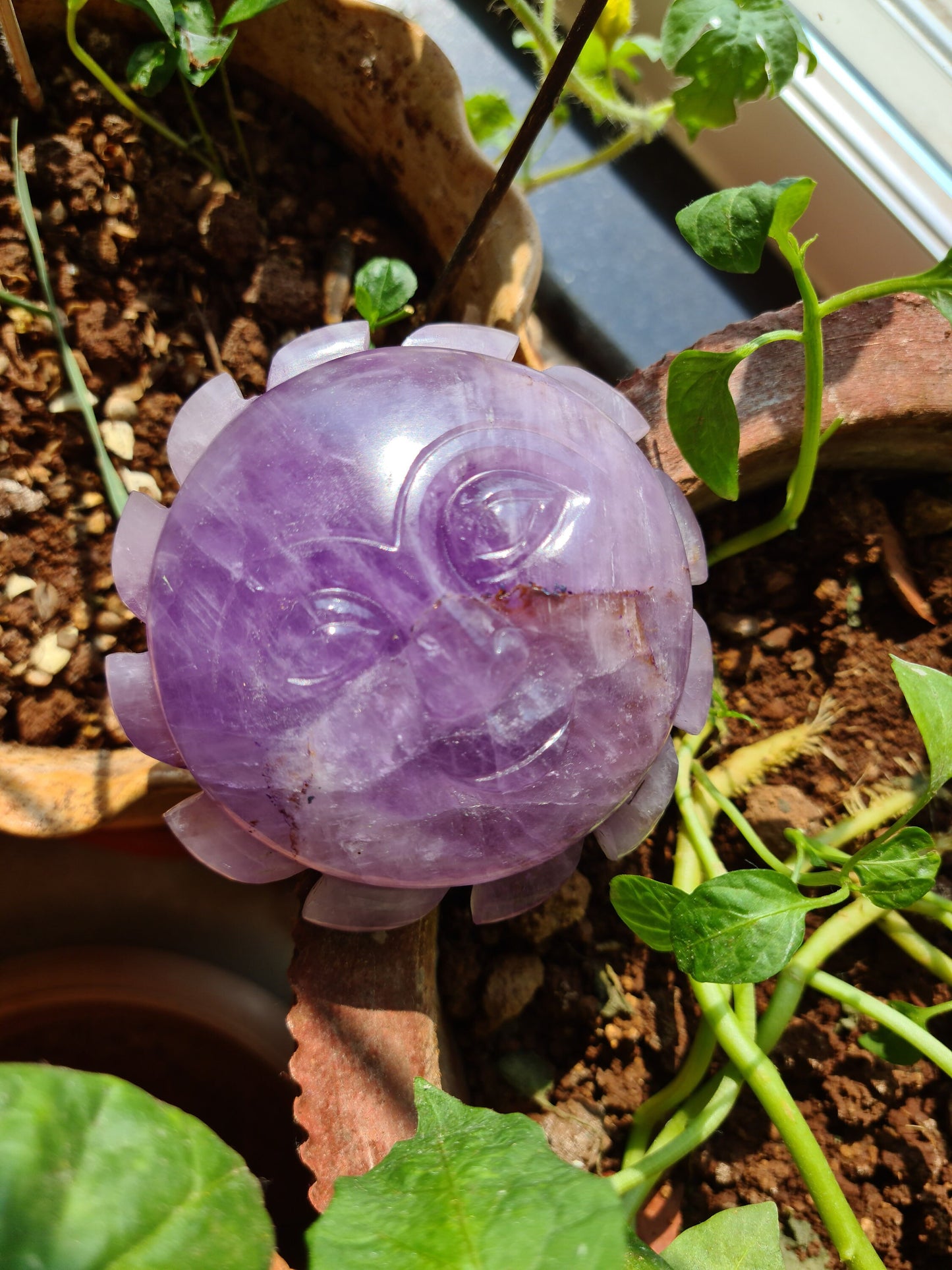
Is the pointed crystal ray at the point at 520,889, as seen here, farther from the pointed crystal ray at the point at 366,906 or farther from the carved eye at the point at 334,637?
the carved eye at the point at 334,637

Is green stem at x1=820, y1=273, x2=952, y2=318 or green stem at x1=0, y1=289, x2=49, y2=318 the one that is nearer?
green stem at x1=820, y1=273, x2=952, y2=318

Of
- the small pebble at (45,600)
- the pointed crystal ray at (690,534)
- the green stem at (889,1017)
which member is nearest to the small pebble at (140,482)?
the small pebble at (45,600)

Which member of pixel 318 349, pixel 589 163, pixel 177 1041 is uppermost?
pixel 589 163

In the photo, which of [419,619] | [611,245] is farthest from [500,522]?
[611,245]

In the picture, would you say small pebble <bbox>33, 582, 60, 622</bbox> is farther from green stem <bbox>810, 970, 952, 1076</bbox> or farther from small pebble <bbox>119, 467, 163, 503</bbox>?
green stem <bbox>810, 970, 952, 1076</bbox>

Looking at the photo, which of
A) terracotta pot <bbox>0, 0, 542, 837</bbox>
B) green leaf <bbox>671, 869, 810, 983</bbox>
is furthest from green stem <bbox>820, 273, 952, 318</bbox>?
green leaf <bbox>671, 869, 810, 983</bbox>

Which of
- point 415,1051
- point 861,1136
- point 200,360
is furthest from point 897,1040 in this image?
point 200,360

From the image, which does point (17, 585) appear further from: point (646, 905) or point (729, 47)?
point (729, 47)
